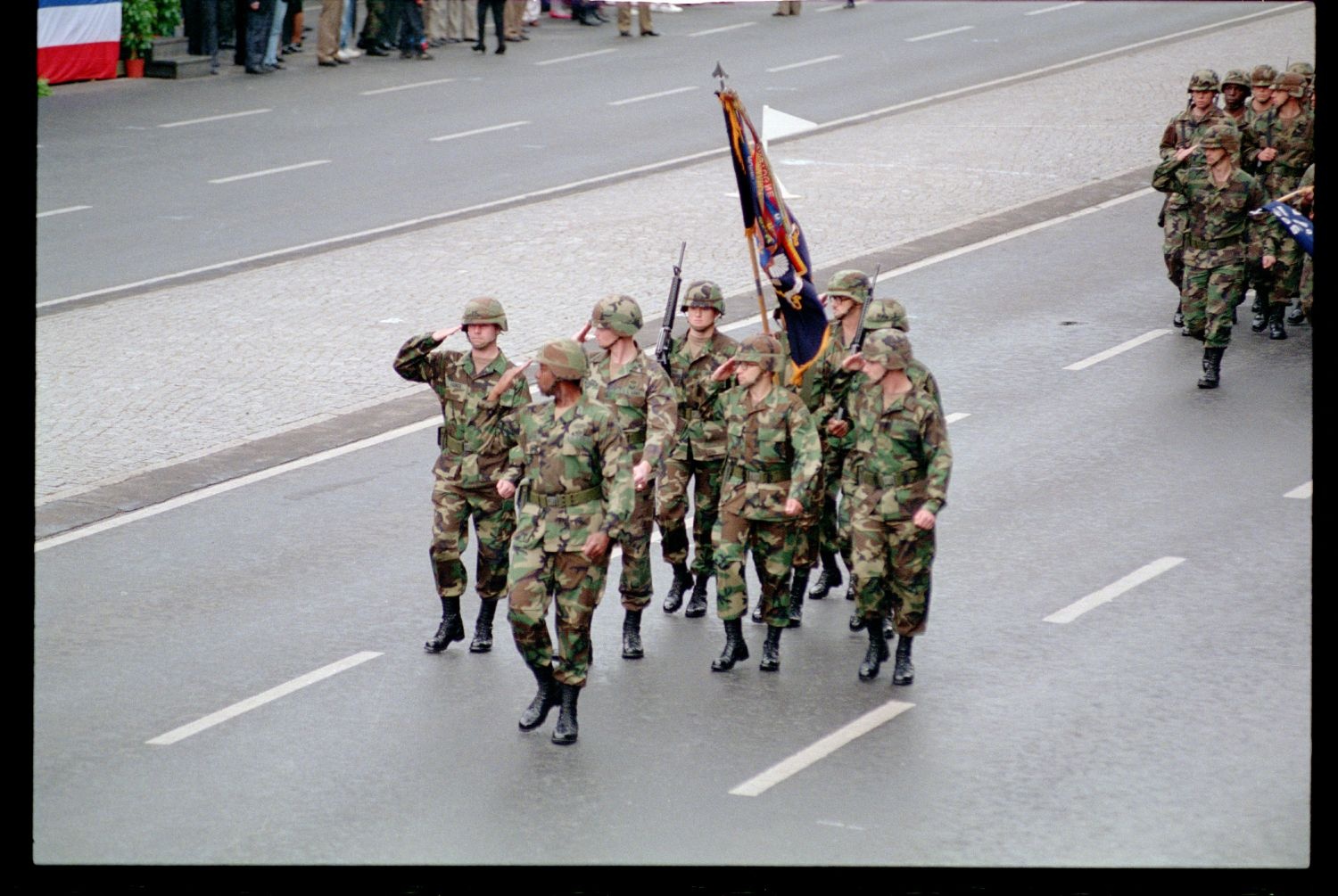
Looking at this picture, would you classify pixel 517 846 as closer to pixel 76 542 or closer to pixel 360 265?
pixel 76 542

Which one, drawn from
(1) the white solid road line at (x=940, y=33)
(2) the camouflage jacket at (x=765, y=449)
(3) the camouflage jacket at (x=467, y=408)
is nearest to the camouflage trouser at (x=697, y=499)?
(2) the camouflage jacket at (x=765, y=449)

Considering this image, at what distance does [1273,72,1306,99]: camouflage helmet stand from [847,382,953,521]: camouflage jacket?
8.98 metres

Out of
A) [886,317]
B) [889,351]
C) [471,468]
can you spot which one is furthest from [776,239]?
[471,468]

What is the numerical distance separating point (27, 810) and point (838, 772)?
12.2 ft

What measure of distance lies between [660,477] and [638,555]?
0.57 m

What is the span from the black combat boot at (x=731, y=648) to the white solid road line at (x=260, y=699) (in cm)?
189

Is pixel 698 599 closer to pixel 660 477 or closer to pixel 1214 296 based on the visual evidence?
pixel 660 477

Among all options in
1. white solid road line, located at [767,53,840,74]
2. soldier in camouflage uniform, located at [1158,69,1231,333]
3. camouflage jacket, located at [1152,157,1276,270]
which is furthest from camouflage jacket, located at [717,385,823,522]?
white solid road line, located at [767,53,840,74]

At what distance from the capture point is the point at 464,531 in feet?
37.9

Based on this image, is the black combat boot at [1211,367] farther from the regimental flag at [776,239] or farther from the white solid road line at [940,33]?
the white solid road line at [940,33]

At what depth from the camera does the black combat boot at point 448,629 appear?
1150cm

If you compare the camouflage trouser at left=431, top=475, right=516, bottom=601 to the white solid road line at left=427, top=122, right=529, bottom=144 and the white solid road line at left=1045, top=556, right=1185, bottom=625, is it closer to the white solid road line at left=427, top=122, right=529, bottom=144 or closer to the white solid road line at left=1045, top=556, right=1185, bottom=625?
the white solid road line at left=1045, top=556, right=1185, bottom=625

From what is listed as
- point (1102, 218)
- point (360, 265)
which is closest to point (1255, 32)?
point (1102, 218)

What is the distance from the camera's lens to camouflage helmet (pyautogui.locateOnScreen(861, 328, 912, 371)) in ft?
36.2
